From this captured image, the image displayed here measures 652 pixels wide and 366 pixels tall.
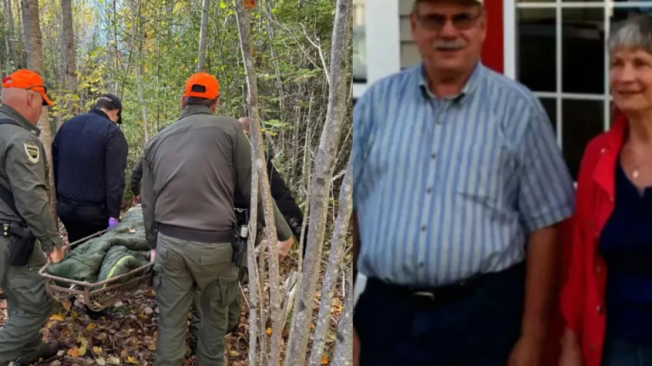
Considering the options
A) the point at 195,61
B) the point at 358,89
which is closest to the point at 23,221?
the point at 195,61

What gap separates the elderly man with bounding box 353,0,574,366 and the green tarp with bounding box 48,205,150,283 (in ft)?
8.09

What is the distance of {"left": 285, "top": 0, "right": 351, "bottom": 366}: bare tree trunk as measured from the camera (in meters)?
1.58

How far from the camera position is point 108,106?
371 centimetres

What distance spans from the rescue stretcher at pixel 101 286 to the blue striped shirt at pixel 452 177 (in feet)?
7.68

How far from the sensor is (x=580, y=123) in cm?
64

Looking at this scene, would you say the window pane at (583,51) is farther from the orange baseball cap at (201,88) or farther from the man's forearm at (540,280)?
the orange baseball cap at (201,88)

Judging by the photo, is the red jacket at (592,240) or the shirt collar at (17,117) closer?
the red jacket at (592,240)

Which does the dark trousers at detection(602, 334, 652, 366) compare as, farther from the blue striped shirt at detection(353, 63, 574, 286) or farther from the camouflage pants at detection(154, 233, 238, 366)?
the camouflage pants at detection(154, 233, 238, 366)

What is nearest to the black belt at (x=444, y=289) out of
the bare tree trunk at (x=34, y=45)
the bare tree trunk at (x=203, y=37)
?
the bare tree trunk at (x=203, y=37)

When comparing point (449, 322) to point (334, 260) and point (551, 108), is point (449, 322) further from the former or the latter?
point (334, 260)

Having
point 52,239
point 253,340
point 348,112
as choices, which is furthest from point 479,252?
point 52,239

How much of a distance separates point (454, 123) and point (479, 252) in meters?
0.13

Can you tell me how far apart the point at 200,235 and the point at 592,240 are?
7.48 feet

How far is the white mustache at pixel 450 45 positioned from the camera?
674 mm
